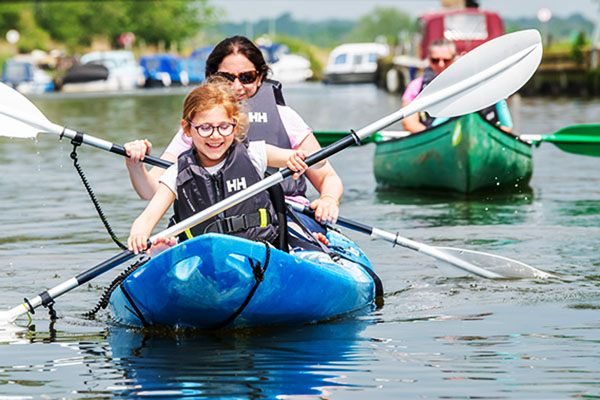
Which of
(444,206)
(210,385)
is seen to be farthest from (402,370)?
(444,206)

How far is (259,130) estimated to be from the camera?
617 cm

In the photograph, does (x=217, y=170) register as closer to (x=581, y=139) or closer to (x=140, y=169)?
(x=140, y=169)

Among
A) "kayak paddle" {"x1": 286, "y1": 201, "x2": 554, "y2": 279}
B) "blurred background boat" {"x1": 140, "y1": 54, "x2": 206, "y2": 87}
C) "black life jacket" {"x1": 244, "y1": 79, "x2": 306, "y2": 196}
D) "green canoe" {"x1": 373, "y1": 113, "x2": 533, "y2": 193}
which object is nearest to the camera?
"black life jacket" {"x1": 244, "y1": 79, "x2": 306, "y2": 196}

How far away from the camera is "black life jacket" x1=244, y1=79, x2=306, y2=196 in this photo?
20.3 ft

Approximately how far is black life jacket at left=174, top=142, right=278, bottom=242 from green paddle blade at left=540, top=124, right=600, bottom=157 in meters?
5.37

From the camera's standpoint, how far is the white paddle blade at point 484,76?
6.12 metres

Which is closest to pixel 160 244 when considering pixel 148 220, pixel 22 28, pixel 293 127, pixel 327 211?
pixel 148 220

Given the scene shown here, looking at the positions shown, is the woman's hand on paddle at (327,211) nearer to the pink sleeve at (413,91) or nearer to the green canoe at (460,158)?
the pink sleeve at (413,91)

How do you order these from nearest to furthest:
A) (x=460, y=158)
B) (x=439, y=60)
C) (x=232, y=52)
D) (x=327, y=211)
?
(x=327, y=211)
(x=232, y=52)
(x=439, y=60)
(x=460, y=158)

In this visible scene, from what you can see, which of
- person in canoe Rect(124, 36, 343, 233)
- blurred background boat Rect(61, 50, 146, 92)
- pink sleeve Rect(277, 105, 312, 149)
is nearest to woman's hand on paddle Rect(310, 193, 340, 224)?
person in canoe Rect(124, 36, 343, 233)

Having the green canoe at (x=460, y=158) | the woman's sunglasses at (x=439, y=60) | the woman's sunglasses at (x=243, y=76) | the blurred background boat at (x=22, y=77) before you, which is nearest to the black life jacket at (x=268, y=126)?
the woman's sunglasses at (x=243, y=76)

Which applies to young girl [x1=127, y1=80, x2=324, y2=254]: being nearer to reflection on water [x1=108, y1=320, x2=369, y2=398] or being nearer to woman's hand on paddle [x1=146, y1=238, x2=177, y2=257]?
woman's hand on paddle [x1=146, y1=238, x2=177, y2=257]

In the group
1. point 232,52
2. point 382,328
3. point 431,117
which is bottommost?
point 382,328

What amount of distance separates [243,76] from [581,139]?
491cm
